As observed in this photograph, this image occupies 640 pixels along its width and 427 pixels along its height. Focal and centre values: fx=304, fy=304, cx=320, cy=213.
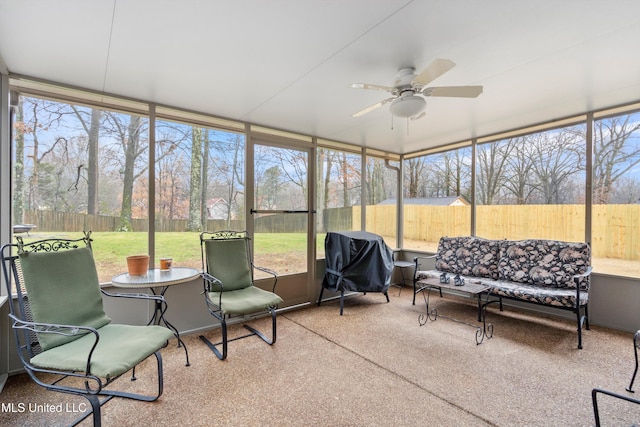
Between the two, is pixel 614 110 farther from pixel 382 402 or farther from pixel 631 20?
pixel 382 402

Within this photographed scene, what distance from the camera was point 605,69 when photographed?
2408mm

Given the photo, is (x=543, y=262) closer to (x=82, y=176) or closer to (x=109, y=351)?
(x=109, y=351)

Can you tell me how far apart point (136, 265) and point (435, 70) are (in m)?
2.79

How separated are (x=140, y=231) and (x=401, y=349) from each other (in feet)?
9.33

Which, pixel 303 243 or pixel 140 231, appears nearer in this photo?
pixel 140 231

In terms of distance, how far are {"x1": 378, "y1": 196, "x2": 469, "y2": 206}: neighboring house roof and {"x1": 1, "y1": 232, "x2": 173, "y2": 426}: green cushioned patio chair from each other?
4.28m

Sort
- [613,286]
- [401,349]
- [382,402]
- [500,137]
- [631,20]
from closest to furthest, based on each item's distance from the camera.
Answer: [631,20] → [382,402] → [401,349] → [613,286] → [500,137]

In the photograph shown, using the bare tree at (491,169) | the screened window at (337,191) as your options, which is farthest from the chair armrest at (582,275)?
the screened window at (337,191)

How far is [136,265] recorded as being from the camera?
262 cm

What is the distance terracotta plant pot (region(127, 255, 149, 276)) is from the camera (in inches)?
103

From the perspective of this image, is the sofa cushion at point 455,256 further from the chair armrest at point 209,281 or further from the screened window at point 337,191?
the chair armrest at point 209,281

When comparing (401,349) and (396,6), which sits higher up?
(396,6)

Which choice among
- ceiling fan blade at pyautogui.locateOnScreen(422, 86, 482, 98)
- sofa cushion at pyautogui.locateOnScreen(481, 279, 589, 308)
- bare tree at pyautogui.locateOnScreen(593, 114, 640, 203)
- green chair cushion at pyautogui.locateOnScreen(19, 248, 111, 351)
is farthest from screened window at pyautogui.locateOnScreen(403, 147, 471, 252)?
green chair cushion at pyautogui.locateOnScreen(19, 248, 111, 351)

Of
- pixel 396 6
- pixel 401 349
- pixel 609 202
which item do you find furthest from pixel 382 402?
pixel 609 202
